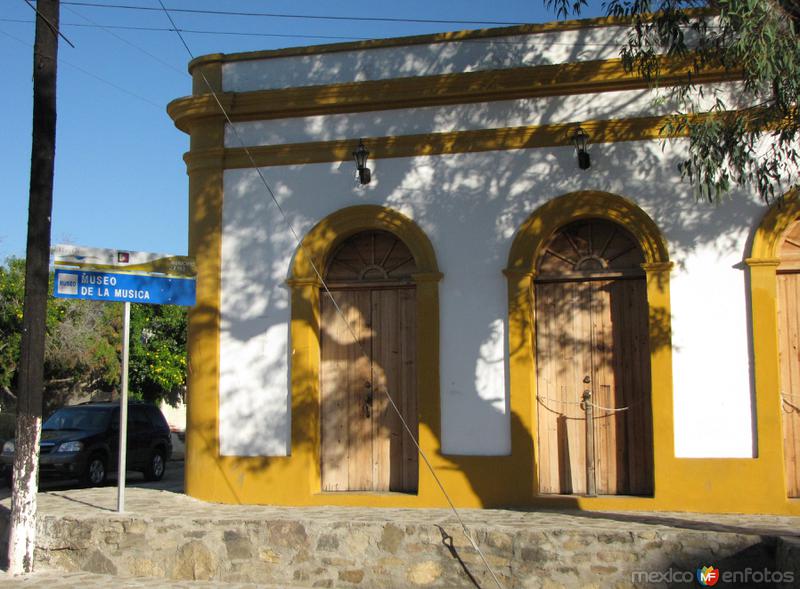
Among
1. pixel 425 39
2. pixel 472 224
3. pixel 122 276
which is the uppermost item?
pixel 425 39

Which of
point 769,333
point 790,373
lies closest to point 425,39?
point 769,333

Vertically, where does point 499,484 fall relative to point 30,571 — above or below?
above

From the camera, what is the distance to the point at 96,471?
15.4 metres

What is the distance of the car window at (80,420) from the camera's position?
51.8 ft

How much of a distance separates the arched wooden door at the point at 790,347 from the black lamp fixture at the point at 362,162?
14.5ft

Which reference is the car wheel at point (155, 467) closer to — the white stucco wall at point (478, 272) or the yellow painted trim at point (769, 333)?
the white stucco wall at point (478, 272)

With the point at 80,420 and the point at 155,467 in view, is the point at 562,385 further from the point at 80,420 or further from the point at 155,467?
the point at 155,467

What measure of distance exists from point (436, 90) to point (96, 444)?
9.34 m

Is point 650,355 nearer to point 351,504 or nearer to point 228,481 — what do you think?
point 351,504

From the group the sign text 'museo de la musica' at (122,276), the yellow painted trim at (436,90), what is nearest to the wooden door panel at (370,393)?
the sign text 'museo de la musica' at (122,276)

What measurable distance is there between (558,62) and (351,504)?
5.31m

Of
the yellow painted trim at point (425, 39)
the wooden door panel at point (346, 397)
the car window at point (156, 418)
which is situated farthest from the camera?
the car window at point (156, 418)

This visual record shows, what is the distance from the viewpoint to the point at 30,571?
8258mm

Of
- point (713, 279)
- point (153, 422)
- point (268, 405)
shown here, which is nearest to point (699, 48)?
point (713, 279)
